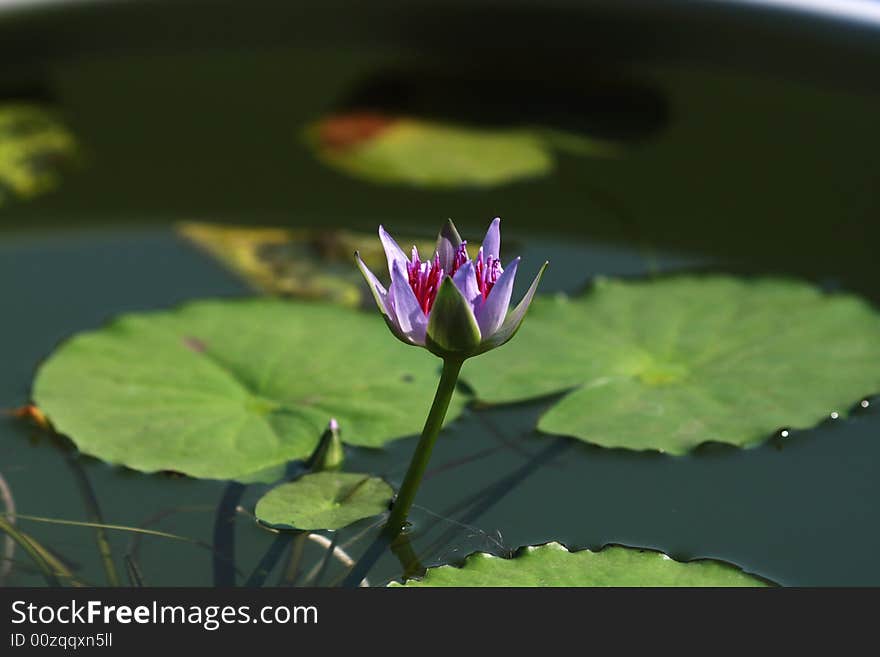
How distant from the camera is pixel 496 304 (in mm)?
887

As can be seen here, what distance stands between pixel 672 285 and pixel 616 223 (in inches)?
9.3

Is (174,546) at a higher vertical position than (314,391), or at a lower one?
lower

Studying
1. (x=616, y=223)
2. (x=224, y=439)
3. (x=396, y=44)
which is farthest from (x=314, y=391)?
(x=396, y=44)

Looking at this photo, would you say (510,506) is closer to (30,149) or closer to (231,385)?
(231,385)

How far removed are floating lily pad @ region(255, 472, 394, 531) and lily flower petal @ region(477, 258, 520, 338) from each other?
0.25 metres

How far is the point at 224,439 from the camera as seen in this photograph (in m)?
1.18

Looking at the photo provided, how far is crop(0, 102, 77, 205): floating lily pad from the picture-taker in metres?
1.73

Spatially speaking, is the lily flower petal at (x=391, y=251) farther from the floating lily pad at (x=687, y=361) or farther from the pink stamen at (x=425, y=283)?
the floating lily pad at (x=687, y=361)

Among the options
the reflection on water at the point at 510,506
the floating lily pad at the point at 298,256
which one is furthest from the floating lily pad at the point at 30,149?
the reflection on water at the point at 510,506

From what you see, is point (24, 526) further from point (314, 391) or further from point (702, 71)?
point (702, 71)

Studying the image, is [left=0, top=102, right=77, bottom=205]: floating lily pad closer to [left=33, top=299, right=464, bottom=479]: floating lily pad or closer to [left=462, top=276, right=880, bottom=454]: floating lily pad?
[left=33, top=299, right=464, bottom=479]: floating lily pad

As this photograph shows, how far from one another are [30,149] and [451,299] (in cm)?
116

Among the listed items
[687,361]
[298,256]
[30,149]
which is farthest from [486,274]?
[30,149]

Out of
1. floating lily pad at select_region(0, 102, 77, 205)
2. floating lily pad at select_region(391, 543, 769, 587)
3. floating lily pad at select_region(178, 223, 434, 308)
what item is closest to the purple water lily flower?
floating lily pad at select_region(391, 543, 769, 587)
